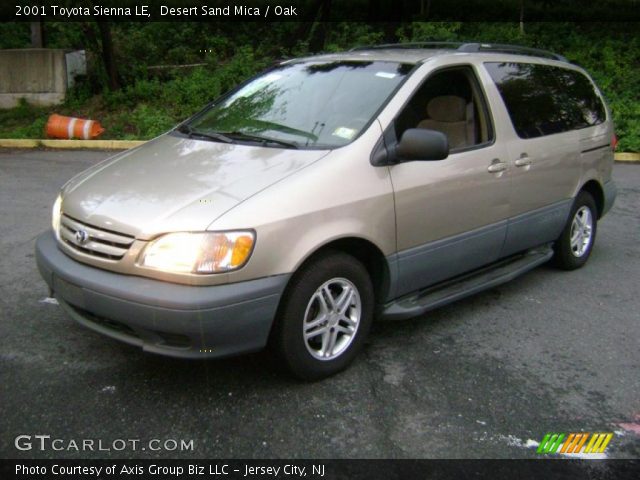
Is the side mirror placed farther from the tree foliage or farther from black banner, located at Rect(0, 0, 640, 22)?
black banner, located at Rect(0, 0, 640, 22)

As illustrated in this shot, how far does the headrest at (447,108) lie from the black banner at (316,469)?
86.3 inches

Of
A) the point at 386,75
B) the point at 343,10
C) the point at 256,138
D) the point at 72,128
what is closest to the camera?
the point at 256,138

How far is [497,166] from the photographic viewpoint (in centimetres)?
433

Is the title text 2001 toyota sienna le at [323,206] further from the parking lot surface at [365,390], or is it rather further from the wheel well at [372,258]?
the parking lot surface at [365,390]

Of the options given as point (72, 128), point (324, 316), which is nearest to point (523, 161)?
point (324, 316)

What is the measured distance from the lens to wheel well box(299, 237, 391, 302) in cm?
357

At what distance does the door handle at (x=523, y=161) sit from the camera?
177 inches

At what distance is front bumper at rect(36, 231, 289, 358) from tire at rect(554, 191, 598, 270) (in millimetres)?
3065

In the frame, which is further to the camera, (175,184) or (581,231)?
(581,231)

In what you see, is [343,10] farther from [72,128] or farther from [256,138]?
[256,138]

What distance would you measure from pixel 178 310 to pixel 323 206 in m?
0.91

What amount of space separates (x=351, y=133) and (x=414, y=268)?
2.89ft

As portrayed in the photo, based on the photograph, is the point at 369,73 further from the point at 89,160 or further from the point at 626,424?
the point at 89,160

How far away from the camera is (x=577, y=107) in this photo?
5.37 metres
